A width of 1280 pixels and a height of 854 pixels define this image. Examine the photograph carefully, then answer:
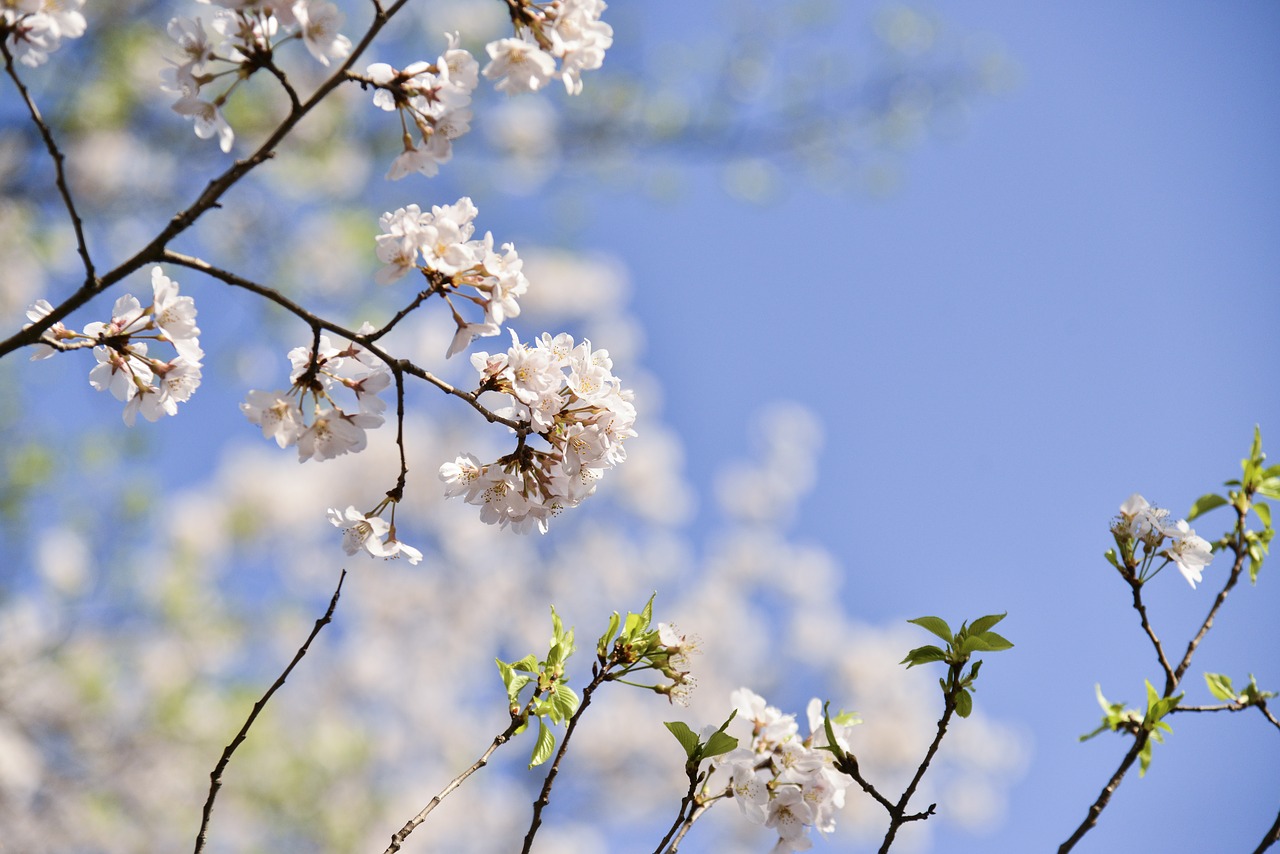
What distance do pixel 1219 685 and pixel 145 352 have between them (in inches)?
73.8

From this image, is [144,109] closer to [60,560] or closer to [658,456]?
[60,560]

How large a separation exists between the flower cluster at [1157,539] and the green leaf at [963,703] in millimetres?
458

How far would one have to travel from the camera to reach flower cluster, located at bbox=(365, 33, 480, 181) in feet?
4.16

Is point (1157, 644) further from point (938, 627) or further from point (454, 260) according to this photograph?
point (454, 260)

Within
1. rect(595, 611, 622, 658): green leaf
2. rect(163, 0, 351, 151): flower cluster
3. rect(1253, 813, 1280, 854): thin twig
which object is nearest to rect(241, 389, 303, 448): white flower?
A: rect(163, 0, 351, 151): flower cluster

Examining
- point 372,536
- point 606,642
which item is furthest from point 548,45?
point 606,642

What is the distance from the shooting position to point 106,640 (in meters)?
7.51

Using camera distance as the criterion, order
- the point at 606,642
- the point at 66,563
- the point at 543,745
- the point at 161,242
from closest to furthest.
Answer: the point at 161,242 → the point at 543,745 → the point at 606,642 → the point at 66,563

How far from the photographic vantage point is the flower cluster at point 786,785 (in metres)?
1.35

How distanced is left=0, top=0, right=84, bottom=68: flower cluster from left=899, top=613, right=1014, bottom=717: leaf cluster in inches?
57.0

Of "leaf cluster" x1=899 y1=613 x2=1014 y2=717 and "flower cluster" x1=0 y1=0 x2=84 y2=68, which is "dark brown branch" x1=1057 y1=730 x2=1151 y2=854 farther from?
"flower cluster" x1=0 y1=0 x2=84 y2=68

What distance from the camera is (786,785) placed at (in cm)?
137

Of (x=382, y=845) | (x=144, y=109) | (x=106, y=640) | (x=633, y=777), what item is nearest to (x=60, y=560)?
(x=106, y=640)

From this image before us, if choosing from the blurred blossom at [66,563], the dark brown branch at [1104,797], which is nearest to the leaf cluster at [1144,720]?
the dark brown branch at [1104,797]
